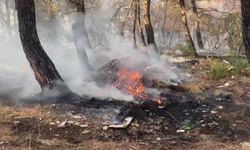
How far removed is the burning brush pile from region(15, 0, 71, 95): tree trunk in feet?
5.74

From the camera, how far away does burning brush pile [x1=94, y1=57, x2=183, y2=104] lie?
629 cm

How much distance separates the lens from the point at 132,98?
19.5ft

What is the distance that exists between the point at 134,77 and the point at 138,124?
3.00 metres

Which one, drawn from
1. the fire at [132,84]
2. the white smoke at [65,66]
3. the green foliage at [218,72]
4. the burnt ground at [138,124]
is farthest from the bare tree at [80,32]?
the green foliage at [218,72]

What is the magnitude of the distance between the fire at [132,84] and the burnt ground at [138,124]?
56 cm

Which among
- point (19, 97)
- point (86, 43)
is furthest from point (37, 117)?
point (86, 43)

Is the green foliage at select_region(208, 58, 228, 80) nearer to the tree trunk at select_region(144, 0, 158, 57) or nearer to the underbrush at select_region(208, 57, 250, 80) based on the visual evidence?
the underbrush at select_region(208, 57, 250, 80)

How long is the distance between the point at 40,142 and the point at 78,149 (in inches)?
25.3

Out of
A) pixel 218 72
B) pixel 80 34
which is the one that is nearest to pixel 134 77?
pixel 218 72

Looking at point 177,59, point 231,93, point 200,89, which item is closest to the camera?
point 231,93

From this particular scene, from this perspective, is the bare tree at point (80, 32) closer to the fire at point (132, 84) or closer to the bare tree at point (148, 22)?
the fire at point (132, 84)

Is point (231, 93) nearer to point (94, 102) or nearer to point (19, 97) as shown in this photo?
point (94, 102)

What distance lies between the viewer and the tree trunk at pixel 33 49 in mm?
5824

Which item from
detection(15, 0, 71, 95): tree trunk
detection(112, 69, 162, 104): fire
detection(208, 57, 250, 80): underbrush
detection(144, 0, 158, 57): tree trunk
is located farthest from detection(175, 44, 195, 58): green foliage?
detection(15, 0, 71, 95): tree trunk
